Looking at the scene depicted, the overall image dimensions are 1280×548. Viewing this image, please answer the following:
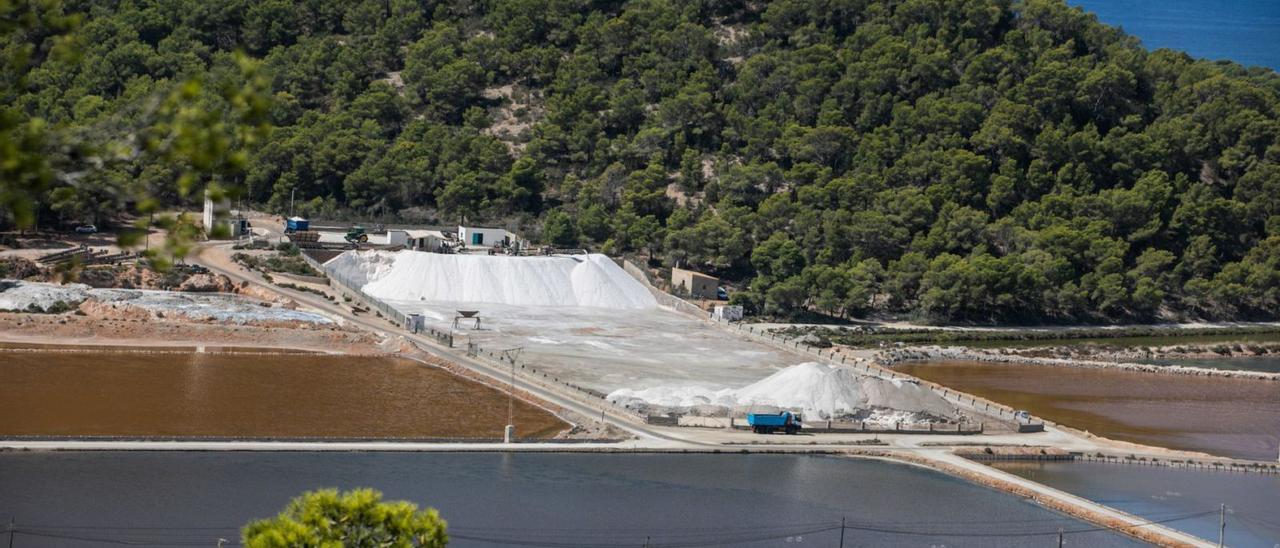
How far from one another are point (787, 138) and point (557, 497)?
235 ft

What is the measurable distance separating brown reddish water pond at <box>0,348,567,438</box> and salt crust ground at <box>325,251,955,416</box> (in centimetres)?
587

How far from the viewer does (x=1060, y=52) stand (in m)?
125

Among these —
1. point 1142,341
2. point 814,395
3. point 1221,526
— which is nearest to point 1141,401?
point 814,395

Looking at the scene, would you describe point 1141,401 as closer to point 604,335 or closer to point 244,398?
point 604,335

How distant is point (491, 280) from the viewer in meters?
84.5

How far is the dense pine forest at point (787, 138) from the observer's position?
98.9m

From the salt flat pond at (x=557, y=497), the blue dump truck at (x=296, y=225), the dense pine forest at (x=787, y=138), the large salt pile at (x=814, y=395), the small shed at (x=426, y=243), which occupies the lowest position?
the salt flat pond at (x=557, y=497)

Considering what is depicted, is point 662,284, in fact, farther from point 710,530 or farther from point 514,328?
point 710,530

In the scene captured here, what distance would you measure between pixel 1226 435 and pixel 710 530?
1190 inches

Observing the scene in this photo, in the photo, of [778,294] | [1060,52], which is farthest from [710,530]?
[1060,52]

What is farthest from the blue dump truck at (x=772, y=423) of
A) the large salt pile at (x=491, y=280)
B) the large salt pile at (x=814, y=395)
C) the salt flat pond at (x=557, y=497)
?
the large salt pile at (x=491, y=280)

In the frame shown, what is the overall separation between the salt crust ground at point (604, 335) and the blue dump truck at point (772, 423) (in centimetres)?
229

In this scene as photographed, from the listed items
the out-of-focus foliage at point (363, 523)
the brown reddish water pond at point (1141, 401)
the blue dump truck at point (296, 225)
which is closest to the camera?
the out-of-focus foliage at point (363, 523)

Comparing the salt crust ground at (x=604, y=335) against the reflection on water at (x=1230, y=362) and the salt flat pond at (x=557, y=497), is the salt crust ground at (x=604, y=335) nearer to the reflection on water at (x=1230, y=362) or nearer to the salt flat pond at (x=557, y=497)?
the salt flat pond at (x=557, y=497)
